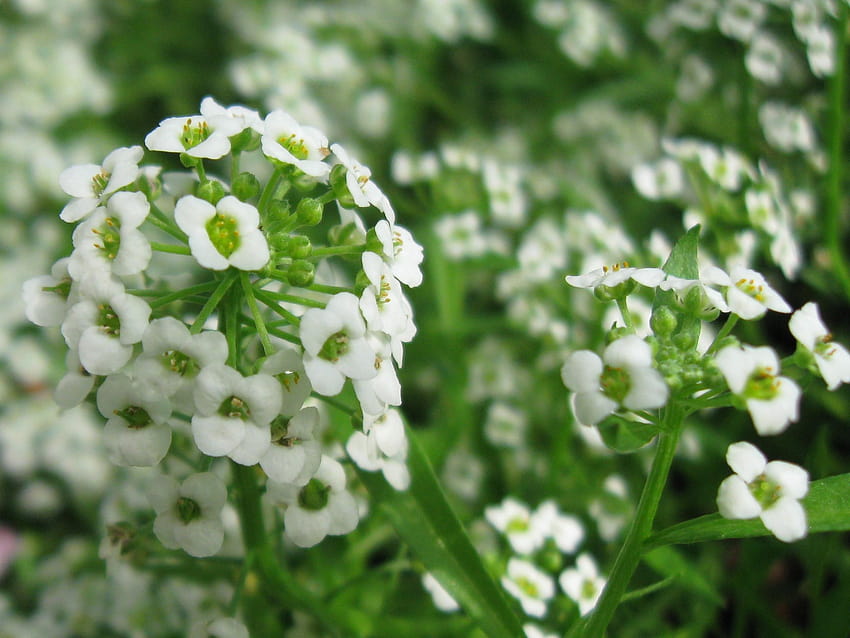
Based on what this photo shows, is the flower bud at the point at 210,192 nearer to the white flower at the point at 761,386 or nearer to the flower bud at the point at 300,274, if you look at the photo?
the flower bud at the point at 300,274

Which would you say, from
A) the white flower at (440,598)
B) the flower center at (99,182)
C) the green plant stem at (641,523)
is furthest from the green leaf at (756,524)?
the flower center at (99,182)

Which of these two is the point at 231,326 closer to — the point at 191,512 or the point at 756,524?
the point at 191,512

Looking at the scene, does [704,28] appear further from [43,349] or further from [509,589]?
[43,349]

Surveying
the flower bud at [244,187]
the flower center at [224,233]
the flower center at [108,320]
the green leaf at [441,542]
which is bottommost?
the green leaf at [441,542]

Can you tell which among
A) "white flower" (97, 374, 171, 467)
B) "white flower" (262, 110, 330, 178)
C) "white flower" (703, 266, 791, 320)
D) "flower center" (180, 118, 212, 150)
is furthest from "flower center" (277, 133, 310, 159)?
"white flower" (703, 266, 791, 320)

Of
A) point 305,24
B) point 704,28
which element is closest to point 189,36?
point 305,24

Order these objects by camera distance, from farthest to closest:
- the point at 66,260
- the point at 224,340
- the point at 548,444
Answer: the point at 548,444 → the point at 66,260 → the point at 224,340

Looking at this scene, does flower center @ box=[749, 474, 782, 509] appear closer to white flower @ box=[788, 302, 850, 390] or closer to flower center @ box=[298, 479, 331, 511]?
white flower @ box=[788, 302, 850, 390]
